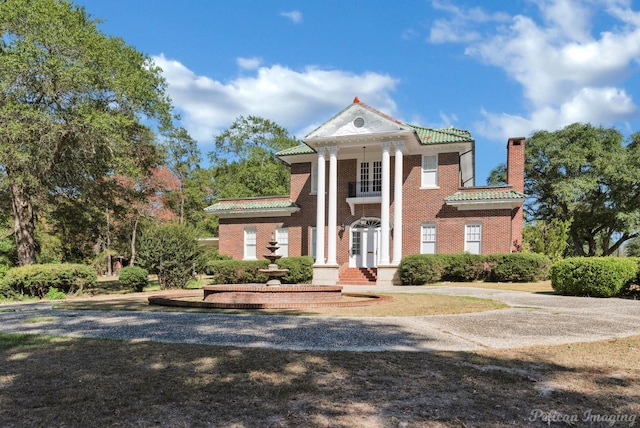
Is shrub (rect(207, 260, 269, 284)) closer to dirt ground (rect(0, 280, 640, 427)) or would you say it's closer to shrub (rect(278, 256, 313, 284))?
shrub (rect(278, 256, 313, 284))

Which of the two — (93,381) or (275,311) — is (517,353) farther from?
(275,311)

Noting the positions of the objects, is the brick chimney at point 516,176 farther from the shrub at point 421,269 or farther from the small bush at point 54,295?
the small bush at point 54,295

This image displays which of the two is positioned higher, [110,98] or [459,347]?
[110,98]

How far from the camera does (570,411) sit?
384 centimetres

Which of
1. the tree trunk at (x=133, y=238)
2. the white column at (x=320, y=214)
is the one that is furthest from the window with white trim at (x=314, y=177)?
the tree trunk at (x=133, y=238)

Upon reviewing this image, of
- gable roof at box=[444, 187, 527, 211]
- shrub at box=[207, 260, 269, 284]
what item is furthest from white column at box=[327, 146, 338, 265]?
gable roof at box=[444, 187, 527, 211]

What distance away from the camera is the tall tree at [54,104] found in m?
18.6

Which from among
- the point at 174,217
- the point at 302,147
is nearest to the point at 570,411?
the point at 302,147

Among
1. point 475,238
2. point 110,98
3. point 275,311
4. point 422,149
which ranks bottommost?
point 275,311

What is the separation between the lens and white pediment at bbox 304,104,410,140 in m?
23.8

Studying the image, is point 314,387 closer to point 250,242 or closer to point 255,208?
point 255,208

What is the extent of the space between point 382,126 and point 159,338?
18.8 m

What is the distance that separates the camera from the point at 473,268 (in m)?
22.2

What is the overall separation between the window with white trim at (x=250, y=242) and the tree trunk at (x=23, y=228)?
1117 centimetres
